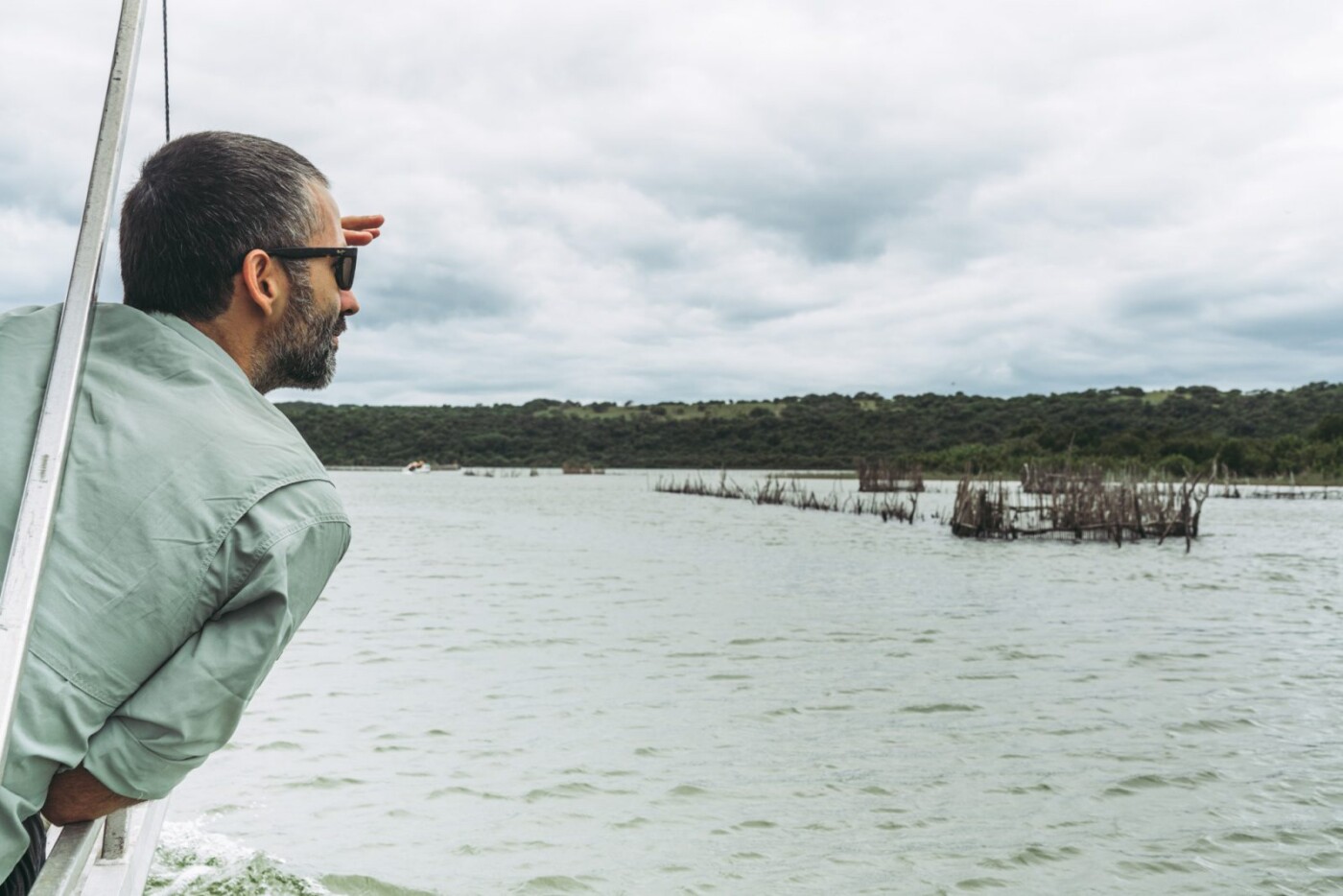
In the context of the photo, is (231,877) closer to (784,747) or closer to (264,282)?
(784,747)

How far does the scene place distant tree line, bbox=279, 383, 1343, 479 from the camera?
233 ft

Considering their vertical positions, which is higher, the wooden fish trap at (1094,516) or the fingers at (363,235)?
the fingers at (363,235)

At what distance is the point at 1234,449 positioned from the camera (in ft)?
195

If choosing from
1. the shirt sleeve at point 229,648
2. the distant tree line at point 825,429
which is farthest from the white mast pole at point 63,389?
the distant tree line at point 825,429

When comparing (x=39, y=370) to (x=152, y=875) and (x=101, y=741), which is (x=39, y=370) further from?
(x=152, y=875)

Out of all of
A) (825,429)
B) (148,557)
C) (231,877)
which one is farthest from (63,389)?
(825,429)

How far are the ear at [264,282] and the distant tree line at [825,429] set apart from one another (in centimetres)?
6257

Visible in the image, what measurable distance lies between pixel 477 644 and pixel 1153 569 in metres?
13.4

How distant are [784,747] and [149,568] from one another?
599 centimetres

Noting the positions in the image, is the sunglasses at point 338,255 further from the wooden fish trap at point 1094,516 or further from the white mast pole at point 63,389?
the wooden fish trap at point 1094,516

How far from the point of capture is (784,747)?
677cm

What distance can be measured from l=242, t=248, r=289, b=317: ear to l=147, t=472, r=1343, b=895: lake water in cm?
353

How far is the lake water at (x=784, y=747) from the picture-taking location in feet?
15.6

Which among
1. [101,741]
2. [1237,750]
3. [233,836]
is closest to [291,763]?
[233,836]
